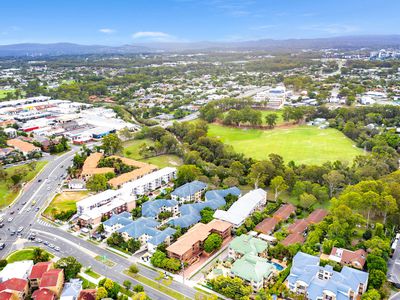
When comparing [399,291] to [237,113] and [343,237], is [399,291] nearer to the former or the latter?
[343,237]

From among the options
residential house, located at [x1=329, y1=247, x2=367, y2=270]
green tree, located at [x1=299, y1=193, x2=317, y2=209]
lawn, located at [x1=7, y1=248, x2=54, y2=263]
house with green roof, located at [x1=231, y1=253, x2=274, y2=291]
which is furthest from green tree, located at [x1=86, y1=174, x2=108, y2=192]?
residential house, located at [x1=329, y1=247, x2=367, y2=270]

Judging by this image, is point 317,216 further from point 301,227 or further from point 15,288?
point 15,288

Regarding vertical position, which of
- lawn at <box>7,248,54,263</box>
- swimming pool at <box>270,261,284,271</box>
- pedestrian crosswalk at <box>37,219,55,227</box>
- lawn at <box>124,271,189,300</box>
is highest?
pedestrian crosswalk at <box>37,219,55,227</box>

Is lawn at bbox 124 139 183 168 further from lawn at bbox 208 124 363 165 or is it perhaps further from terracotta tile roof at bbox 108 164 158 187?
lawn at bbox 208 124 363 165

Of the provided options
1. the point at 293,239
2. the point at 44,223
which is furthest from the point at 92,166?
the point at 293,239

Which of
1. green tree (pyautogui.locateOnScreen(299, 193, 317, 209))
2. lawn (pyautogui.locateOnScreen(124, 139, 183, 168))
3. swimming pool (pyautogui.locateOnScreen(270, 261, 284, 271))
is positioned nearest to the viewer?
swimming pool (pyautogui.locateOnScreen(270, 261, 284, 271))

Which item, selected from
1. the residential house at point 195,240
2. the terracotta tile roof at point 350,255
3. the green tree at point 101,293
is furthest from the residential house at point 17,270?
the terracotta tile roof at point 350,255

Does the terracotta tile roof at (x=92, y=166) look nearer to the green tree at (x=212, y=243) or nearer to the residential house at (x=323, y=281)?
the green tree at (x=212, y=243)
